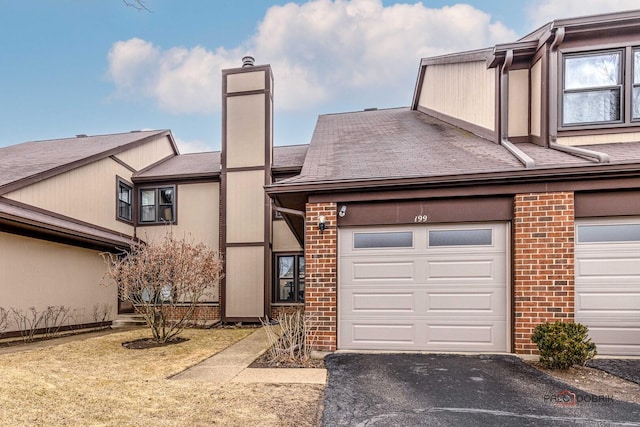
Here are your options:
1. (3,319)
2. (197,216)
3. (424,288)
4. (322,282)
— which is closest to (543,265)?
(424,288)

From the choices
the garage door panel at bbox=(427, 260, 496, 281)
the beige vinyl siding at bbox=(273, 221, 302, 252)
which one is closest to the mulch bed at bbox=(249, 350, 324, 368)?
the garage door panel at bbox=(427, 260, 496, 281)

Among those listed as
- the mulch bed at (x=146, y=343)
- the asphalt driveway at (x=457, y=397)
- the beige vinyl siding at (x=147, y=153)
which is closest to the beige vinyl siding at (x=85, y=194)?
the beige vinyl siding at (x=147, y=153)

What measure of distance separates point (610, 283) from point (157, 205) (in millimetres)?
12950

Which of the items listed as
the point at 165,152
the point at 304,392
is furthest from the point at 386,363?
the point at 165,152

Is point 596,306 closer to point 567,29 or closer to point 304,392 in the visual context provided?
point 304,392

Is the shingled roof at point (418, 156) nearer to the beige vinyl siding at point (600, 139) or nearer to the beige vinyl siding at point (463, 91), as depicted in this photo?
the beige vinyl siding at point (600, 139)

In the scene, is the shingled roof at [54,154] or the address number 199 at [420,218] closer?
the address number 199 at [420,218]

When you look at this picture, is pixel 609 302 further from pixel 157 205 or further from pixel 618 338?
pixel 157 205

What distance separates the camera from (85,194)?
1130cm

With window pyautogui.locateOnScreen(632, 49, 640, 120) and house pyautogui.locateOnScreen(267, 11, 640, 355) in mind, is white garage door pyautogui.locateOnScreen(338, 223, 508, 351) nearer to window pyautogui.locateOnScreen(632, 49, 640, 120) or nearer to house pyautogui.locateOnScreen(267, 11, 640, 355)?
house pyautogui.locateOnScreen(267, 11, 640, 355)

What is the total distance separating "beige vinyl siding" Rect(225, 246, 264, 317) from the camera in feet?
38.7

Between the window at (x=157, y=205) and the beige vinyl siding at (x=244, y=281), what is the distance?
3.02 metres

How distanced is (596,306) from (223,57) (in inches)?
583

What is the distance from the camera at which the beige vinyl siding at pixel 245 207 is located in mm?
12148
